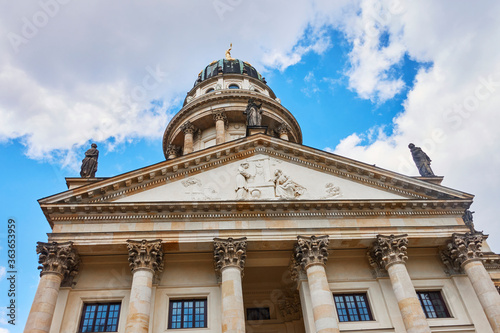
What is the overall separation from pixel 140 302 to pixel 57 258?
427 cm

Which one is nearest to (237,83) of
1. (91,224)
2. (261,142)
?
(261,142)

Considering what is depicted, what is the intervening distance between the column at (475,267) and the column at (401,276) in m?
2.68

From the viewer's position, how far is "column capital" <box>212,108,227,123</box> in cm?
3525

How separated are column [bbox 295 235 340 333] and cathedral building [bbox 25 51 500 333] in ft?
0.19

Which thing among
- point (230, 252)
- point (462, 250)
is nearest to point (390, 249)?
point (462, 250)

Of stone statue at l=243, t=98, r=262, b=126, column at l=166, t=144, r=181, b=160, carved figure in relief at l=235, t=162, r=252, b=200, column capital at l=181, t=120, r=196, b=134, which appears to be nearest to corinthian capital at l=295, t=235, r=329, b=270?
carved figure in relief at l=235, t=162, r=252, b=200

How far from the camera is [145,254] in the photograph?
56.0ft

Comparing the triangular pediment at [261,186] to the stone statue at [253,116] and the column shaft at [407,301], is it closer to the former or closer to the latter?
the stone statue at [253,116]

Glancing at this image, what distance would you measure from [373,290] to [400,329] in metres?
2.04

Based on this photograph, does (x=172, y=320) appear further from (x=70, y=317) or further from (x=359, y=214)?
(x=359, y=214)

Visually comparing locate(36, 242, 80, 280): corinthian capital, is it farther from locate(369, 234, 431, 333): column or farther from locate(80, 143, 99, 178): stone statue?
locate(369, 234, 431, 333): column

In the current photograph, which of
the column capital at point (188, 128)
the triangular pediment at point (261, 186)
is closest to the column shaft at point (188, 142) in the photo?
the column capital at point (188, 128)

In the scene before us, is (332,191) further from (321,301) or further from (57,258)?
(57,258)

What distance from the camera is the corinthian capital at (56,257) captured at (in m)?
16.4
